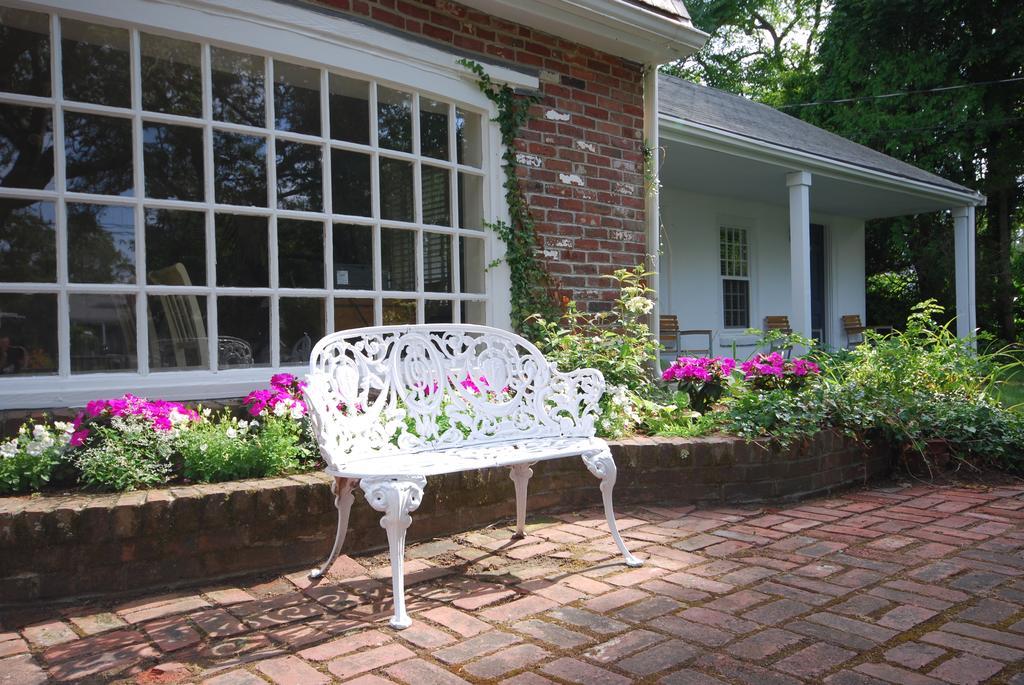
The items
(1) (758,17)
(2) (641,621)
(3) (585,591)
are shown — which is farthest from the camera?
(1) (758,17)

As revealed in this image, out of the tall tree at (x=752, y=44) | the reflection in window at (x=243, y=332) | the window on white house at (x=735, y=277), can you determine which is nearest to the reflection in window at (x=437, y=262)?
the reflection in window at (x=243, y=332)

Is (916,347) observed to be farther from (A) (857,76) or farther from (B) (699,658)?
(A) (857,76)

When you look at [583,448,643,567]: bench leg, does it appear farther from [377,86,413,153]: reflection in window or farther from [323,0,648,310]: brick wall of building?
[377,86,413,153]: reflection in window

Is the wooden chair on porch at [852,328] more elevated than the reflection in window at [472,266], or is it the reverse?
the reflection in window at [472,266]

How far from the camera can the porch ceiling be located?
8.46m

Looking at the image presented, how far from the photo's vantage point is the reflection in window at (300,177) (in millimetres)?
4090

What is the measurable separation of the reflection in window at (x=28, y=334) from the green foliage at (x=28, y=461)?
0.50 meters

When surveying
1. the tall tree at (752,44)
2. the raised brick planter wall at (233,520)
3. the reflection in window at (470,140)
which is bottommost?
the raised brick planter wall at (233,520)

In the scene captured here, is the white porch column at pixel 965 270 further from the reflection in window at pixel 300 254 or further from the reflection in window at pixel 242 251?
the reflection in window at pixel 242 251

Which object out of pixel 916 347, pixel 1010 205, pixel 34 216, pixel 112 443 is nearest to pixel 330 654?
pixel 112 443

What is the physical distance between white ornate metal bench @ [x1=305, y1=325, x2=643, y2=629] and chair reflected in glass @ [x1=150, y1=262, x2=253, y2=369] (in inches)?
39.7

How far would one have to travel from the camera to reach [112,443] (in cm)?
308

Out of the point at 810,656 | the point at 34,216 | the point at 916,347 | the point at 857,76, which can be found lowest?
the point at 810,656

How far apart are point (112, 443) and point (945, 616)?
123 inches
